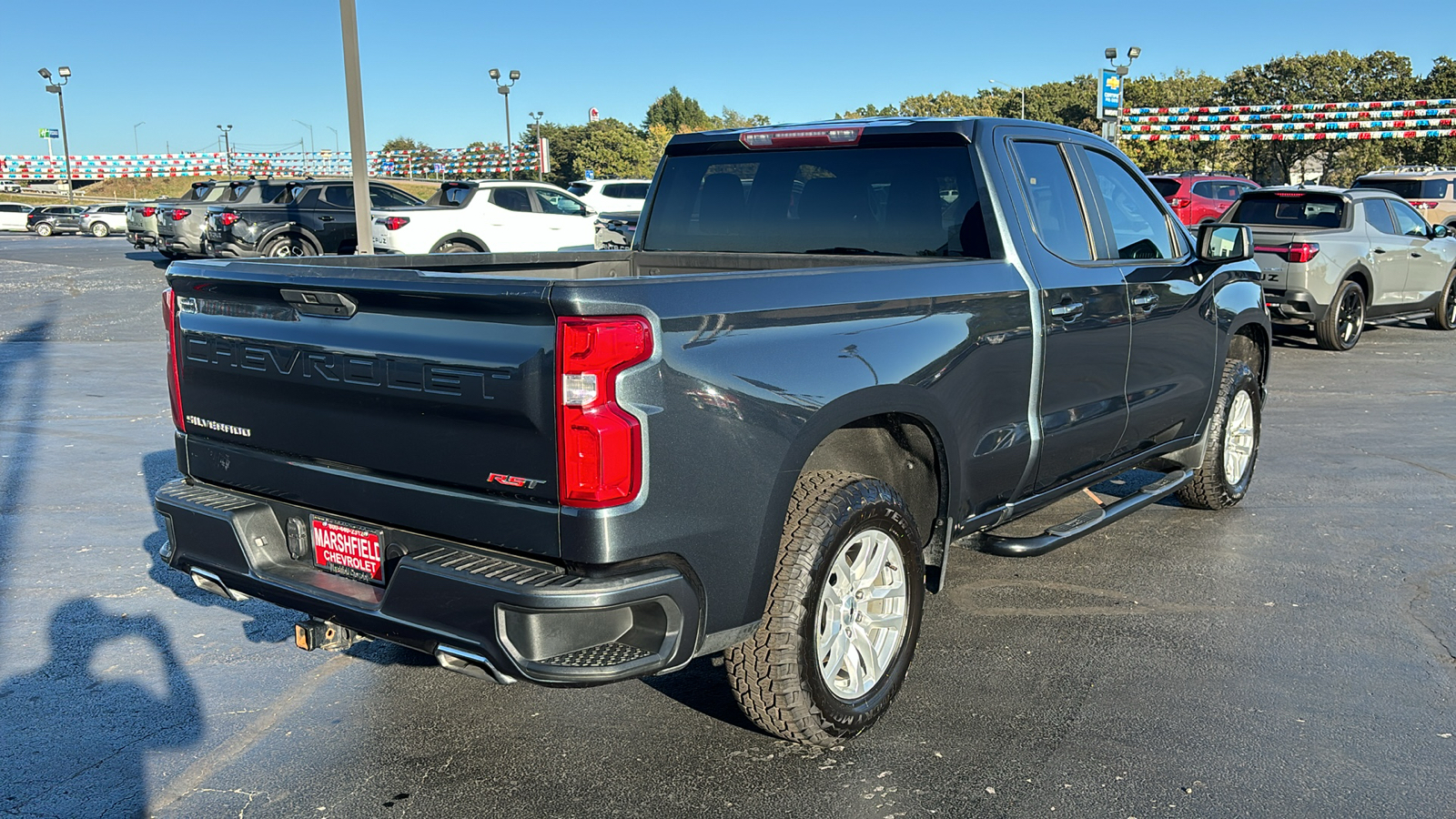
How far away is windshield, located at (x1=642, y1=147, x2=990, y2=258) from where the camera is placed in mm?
4434

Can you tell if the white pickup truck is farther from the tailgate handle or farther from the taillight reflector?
the tailgate handle

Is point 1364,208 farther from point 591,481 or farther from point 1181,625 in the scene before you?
point 591,481

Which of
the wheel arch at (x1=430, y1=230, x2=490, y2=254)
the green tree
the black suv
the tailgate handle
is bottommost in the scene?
the tailgate handle

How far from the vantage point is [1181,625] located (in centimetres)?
470

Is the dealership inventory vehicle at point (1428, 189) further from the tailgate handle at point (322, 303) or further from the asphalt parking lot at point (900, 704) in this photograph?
the tailgate handle at point (322, 303)

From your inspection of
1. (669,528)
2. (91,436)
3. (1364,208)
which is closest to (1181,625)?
(669,528)

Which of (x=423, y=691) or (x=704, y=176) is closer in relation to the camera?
(x=423, y=691)

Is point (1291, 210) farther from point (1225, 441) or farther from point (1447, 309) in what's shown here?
point (1225, 441)

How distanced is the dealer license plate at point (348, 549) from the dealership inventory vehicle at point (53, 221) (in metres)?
49.4

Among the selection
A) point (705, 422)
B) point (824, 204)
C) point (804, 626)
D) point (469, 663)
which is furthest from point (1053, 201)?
point (469, 663)

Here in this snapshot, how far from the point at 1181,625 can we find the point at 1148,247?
1.71m

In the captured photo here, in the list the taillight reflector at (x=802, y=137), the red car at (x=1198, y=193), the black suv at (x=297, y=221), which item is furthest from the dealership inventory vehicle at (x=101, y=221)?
the taillight reflector at (x=802, y=137)

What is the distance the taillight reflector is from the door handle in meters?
1.03

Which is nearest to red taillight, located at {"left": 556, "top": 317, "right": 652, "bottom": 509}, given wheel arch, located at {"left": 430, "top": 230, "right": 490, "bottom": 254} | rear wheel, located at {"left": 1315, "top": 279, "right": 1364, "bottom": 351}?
rear wheel, located at {"left": 1315, "top": 279, "right": 1364, "bottom": 351}
